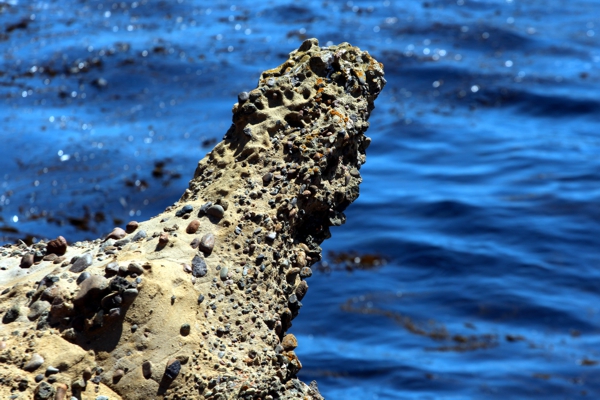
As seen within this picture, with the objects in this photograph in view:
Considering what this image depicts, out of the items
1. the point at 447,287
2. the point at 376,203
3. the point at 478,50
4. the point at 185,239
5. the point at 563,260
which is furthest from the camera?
the point at 478,50

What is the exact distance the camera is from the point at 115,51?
1159 centimetres

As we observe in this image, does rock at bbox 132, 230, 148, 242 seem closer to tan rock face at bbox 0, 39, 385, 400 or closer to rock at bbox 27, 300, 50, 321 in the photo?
tan rock face at bbox 0, 39, 385, 400

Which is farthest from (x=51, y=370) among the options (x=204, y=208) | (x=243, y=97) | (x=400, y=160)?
(x=400, y=160)

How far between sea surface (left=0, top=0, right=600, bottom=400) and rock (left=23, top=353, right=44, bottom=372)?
477cm

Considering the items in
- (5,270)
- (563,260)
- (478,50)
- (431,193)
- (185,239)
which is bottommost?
(5,270)

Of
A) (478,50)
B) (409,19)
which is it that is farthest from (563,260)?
(409,19)

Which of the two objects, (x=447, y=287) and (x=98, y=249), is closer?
(x=98, y=249)

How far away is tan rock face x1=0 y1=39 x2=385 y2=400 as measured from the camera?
2490 millimetres

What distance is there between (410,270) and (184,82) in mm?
4579

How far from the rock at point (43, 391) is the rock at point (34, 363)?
0.06m

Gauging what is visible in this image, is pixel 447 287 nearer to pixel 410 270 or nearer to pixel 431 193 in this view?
pixel 410 270

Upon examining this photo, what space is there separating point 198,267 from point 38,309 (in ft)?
1.73

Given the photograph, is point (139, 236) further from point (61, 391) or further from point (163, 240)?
point (61, 391)

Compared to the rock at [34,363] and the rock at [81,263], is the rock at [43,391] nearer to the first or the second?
the rock at [34,363]
